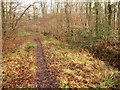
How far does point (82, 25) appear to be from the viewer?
13188 millimetres

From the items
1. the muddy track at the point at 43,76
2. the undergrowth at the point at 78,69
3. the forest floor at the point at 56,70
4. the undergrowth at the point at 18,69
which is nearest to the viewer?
the muddy track at the point at 43,76

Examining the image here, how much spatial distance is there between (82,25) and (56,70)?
6.06 metres

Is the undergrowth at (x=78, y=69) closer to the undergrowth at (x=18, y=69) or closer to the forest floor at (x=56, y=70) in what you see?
the forest floor at (x=56, y=70)

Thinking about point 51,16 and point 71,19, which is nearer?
point 71,19

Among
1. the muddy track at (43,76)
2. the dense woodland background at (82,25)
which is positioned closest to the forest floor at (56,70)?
the muddy track at (43,76)

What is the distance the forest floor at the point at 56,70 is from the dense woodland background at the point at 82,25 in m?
0.59

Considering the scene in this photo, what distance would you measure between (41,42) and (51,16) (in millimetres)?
1963

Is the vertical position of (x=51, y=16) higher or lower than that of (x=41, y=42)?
higher

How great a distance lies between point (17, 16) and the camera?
29.6ft

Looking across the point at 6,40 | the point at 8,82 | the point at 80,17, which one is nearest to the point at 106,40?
the point at 80,17

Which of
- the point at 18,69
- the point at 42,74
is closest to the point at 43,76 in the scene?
the point at 42,74

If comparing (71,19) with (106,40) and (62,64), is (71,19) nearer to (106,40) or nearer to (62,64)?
(106,40)

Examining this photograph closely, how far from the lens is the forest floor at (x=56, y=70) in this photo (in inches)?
261

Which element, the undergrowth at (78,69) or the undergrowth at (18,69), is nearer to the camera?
the undergrowth at (18,69)
